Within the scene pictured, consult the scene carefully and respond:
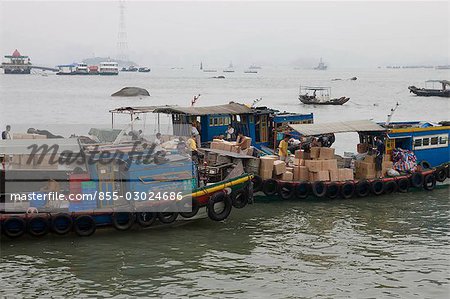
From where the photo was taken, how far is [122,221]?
1523cm

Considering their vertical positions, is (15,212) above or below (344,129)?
below

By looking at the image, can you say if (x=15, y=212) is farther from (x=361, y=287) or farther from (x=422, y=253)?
(x=422, y=253)

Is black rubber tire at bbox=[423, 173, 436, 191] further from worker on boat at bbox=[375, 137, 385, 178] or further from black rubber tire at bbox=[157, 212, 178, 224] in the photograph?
black rubber tire at bbox=[157, 212, 178, 224]

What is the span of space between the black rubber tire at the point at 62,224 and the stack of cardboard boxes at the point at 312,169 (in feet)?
24.6

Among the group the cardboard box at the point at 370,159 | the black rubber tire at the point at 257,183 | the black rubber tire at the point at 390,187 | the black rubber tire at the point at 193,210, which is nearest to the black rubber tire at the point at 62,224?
the black rubber tire at the point at 193,210

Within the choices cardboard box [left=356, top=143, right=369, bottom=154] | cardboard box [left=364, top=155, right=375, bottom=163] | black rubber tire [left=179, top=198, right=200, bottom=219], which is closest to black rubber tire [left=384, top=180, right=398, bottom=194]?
cardboard box [left=364, top=155, right=375, bottom=163]

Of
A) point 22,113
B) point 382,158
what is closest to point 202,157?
point 382,158

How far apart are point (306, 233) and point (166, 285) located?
5403mm

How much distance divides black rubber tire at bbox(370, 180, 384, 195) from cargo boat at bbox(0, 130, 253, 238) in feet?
22.3

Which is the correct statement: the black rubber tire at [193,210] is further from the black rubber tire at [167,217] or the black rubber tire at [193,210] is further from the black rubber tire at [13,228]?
the black rubber tire at [13,228]

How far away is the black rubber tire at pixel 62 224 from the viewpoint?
1452cm

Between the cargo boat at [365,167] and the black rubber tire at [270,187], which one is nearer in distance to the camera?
the black rubber tire at [270,187]

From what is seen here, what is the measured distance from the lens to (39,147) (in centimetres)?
1573

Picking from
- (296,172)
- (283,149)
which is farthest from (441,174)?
(283,149)
